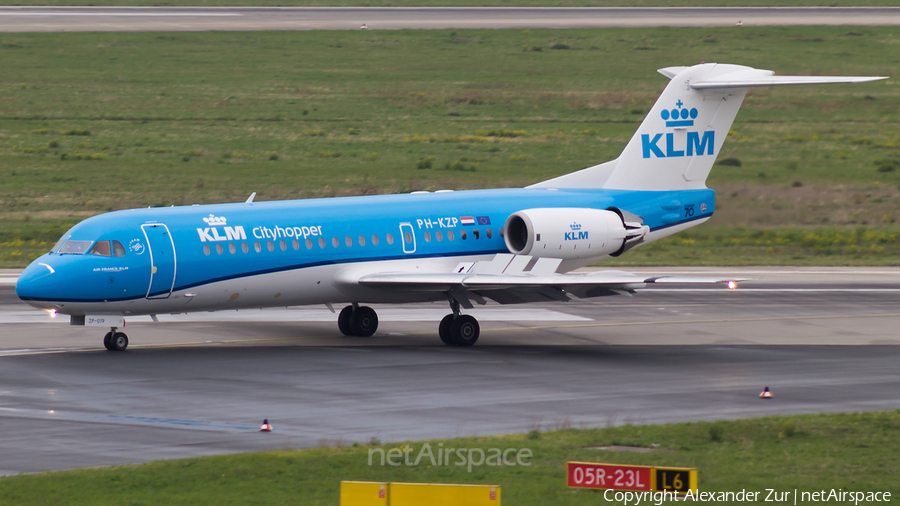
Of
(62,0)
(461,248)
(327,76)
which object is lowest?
(461,248)

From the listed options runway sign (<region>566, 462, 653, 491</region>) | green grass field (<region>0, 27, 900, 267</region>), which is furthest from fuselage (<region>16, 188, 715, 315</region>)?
green grass field (<region>0, 27, 900, 267</region>)

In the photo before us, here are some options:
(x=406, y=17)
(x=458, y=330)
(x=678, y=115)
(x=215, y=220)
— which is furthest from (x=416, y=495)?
(x=406, y=17)

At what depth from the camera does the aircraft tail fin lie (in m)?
33.0

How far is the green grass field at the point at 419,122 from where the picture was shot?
53156 mm

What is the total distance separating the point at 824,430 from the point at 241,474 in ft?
29.8

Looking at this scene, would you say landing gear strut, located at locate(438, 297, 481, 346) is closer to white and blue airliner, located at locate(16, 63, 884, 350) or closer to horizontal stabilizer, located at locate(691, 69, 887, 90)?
white and blue airliner, located at locate(16, 63, 884, 350)

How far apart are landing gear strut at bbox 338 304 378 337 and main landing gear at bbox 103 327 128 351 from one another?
5.70 m

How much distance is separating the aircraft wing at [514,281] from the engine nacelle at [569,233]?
1.68ft

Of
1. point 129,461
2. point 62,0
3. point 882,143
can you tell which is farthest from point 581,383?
point 62,0

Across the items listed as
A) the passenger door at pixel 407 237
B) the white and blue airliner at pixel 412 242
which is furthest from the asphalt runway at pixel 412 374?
the passenger door at pixel 407 237

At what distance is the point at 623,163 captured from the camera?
33031mm

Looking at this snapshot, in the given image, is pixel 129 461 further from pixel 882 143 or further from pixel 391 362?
pixel 882 143

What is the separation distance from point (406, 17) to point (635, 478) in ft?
290

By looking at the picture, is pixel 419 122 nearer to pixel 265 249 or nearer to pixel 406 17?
pixel 406 17
